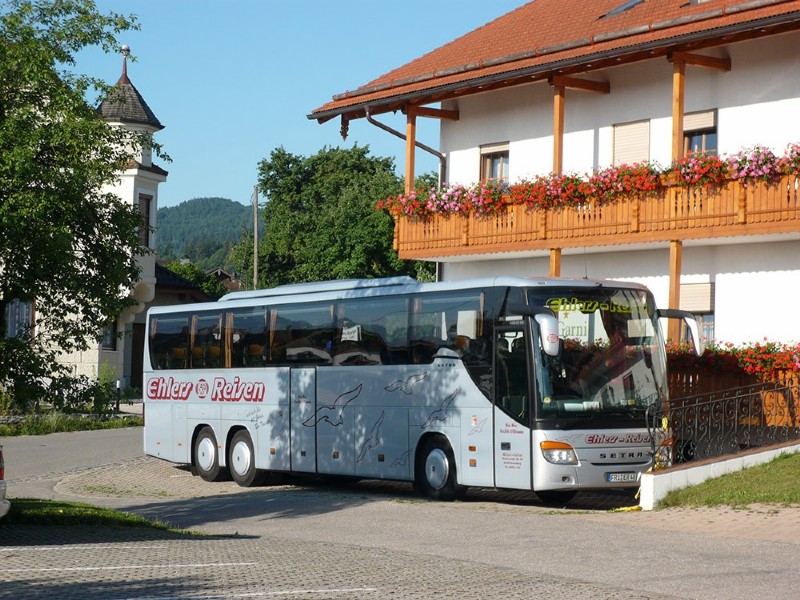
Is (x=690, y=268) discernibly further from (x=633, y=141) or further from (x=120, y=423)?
(x=120, y=423)

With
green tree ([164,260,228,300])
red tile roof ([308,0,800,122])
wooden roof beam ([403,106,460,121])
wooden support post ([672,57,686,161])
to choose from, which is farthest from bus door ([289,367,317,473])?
green tree ([164,260,228,300])

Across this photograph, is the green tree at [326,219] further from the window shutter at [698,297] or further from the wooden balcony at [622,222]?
the window shutter at [698,297]

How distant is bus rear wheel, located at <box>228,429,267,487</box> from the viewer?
2480 cm

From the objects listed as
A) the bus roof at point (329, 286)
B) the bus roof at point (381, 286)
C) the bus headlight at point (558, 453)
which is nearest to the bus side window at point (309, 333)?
the bus roof at point (381, 286)

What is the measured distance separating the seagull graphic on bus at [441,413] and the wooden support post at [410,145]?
1127 cm

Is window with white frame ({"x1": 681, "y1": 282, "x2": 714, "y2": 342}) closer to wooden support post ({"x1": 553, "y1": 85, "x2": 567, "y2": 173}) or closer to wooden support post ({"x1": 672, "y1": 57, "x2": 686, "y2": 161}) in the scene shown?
wooden support post ({"x1": 672, "y1": 57, "x2": 686, "y2": 161})

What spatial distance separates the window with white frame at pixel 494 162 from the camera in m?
31.3

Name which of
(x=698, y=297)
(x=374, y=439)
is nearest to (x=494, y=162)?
(x=698, y=297)

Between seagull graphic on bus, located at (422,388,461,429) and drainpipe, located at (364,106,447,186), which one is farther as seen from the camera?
drainpipe, located at (364,106,447,186)

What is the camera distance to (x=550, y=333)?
1744 centimetres

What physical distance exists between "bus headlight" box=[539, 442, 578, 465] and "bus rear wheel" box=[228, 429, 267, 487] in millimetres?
7787

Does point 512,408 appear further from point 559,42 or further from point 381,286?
point 559,42

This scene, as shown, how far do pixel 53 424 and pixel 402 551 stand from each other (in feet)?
81.1

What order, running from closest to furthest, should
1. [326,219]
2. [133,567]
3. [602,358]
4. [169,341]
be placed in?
1. [133,567]
2. [602,358]
3. [169,341]
4. [326,219]
